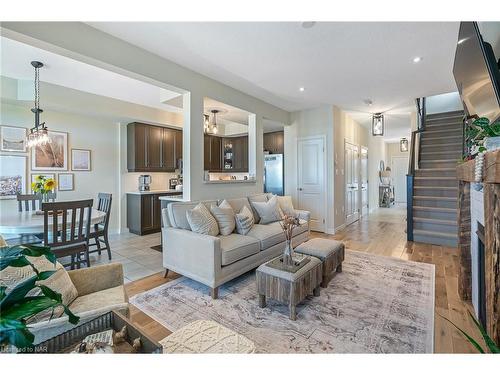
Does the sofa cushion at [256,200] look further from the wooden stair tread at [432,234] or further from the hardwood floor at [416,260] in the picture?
the wooden stair tread at [432,234]

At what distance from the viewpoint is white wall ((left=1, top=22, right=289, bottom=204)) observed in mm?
2146

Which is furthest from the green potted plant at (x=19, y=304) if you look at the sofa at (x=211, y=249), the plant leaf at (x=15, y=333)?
the sofa at (x=211, y=249)

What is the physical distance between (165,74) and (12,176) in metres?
3.26

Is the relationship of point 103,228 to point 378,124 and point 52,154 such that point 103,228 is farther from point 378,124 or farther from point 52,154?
point 378,124

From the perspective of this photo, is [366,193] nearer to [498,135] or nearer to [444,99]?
[444,99]

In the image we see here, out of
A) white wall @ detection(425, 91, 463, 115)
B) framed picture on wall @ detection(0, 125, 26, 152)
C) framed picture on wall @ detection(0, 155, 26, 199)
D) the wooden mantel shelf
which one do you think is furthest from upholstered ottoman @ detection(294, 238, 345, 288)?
white wall @ detection(425, 91, 463, 115)

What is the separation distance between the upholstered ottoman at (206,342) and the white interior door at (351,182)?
5.27m

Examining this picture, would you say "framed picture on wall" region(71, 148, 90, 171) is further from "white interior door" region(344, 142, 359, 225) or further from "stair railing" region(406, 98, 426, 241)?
"stair railing" region(406, 98, 426, 241)

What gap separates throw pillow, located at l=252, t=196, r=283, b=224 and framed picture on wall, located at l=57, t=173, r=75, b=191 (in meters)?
3.66

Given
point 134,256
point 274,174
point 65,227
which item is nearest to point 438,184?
point 274,174

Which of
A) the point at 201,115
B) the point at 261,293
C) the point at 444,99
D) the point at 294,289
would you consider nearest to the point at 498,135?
the point at 294,289

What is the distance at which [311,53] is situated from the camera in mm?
2945
